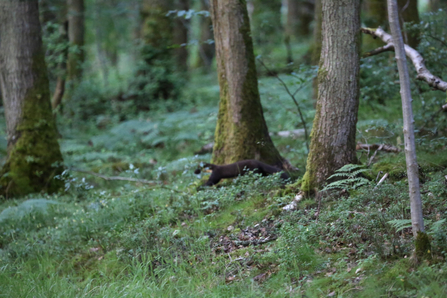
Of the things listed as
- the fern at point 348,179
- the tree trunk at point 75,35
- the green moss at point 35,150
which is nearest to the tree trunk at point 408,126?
the fern at point 348,179

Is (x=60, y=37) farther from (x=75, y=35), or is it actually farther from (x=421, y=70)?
(x=421, y=70)

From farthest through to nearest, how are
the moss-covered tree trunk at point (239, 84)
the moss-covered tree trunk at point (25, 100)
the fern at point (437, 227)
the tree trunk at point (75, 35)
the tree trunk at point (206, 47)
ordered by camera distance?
the tree trunk at point (206, 47) → the tree trunk at point (75, 35) → the moss-covered tree trunk at point (25, 100) → the moss-covered tree trunk at point (239, 84) → the fern at point (437, 227)

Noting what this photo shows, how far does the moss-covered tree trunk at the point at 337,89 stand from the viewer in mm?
4531

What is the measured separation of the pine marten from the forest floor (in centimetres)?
23

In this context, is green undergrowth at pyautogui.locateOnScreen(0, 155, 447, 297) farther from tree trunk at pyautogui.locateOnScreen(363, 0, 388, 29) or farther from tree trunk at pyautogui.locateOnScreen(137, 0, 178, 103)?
tree trunk at pyautogui.locateOnScreen(137, 0, 178, 103)

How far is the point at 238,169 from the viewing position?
6.05 m

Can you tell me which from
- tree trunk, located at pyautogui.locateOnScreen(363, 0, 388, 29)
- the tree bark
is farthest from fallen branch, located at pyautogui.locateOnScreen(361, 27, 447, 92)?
tree trunk, located at pyautogui.locateOnScreen(363, 0, 388, 29)

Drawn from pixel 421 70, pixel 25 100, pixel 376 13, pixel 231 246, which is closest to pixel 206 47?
pixel 376 13

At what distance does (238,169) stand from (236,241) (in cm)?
178

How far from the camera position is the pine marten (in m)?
6.03

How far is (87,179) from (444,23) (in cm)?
877

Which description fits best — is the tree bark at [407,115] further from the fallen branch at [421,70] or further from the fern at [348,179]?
the fallen branch at [421,70]

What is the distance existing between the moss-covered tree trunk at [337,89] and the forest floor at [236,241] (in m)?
0.40

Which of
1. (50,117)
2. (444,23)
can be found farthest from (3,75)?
(444,23)
